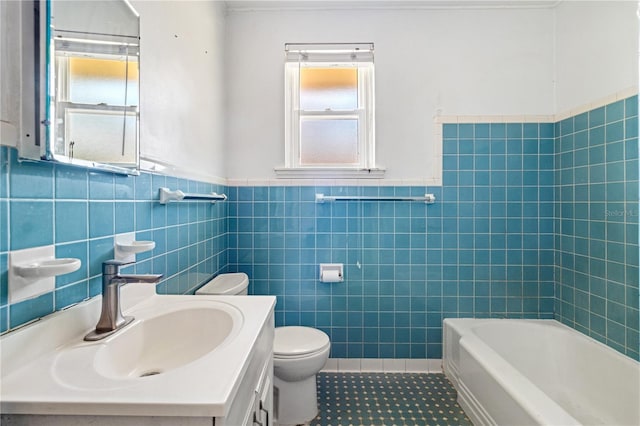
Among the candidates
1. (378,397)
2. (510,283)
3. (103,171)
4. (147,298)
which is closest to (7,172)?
(103,171)

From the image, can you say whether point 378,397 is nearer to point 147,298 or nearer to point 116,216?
point 147,298

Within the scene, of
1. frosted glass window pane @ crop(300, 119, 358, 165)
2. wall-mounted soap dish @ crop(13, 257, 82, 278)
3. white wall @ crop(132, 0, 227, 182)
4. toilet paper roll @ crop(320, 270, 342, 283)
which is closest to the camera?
wall-mounted soap dish @ crop(13, 257, 82, 278)

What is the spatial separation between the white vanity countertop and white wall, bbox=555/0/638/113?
2.31 meters

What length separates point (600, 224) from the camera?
1.71 meters

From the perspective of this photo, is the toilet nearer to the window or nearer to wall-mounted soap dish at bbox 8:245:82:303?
wall-mounted soap dish at bbox 8:245:82:303

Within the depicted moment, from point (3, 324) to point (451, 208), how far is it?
2199mm

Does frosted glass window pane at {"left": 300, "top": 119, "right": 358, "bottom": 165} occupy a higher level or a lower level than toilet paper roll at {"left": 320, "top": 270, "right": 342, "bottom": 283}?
higher

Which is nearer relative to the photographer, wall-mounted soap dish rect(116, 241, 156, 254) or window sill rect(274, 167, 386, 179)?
wall-mounted soap dish rect(116, 241, 156, 254)

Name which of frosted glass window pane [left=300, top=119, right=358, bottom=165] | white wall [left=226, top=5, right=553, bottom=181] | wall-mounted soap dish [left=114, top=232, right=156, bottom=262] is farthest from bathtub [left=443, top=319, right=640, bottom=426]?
wall-mounted soap dish [left=114, top=232, right=156, bottom=262]

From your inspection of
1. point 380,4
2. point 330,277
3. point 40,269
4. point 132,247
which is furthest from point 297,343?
point 380,4

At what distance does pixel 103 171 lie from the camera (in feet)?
2.99

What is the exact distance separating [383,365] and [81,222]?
200 cm

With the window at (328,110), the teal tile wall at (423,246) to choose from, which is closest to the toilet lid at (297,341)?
the teal tile wall at (423,246)

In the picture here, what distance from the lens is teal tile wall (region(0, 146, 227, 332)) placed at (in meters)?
0.65
